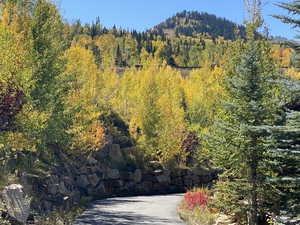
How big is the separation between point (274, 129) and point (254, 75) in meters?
3.68

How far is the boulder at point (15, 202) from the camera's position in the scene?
12383 millimetres

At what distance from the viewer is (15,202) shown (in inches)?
492

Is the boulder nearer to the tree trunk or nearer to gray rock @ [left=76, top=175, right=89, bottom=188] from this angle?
the tree trunk

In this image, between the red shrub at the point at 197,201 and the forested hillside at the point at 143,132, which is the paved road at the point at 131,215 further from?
the forested hillside at the point at 143,132

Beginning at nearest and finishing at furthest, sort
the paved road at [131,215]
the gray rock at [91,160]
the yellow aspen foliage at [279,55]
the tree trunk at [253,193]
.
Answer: the yellow aspen foliage at [279,55] < the tree trunk at [253,193] < the paved road at [131,215] < the gray rock at [91,160]

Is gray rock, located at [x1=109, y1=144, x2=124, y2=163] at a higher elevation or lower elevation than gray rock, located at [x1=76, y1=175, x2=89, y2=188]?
higher

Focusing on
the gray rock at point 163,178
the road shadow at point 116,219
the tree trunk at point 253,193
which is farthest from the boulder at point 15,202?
the gray rock at point 163,178

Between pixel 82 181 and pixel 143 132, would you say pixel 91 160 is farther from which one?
pixel 143 132

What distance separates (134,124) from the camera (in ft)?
123

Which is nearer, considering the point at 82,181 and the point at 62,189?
the point at 62,189

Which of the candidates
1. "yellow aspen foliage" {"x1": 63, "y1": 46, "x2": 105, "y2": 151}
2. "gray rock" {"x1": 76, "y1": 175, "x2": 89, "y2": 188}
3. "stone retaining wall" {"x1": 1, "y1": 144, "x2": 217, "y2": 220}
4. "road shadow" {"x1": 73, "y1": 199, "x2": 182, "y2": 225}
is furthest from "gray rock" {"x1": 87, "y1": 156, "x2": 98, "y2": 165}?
"road shadow" {"x1": 73, "y1": 199, "x2": 182, "y2": 225}

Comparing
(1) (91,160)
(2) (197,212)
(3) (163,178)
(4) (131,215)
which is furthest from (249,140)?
(3) (163,178)

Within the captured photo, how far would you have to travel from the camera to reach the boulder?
1238cm

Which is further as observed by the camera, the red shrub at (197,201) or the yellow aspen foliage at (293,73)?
the red shrub at (197,201)
